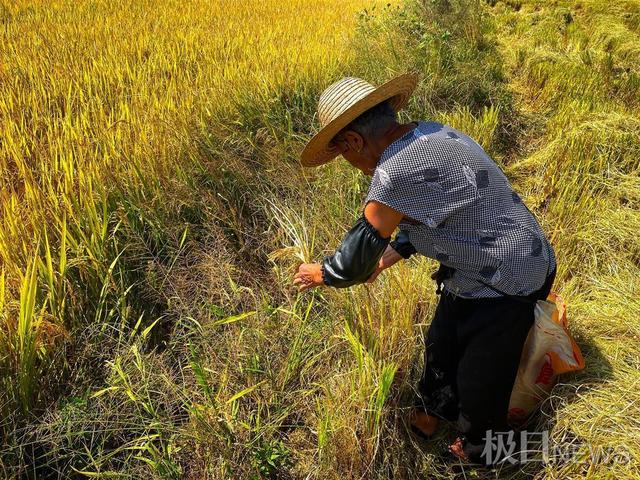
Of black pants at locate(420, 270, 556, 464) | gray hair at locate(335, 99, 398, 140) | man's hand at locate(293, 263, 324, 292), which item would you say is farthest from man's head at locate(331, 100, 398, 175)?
black pants at locate(420, 270, 556, 464)

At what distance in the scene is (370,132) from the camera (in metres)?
1.10

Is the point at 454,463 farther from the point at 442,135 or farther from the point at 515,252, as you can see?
the point at 442,135

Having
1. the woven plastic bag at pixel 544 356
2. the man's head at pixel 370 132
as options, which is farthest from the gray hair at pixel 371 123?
the woven plastic bag at pixel 544 356

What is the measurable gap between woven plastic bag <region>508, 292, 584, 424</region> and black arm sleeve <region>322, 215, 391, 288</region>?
0.52 meters

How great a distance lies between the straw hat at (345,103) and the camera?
1057 millimetres

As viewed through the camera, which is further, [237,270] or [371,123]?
[237,270]

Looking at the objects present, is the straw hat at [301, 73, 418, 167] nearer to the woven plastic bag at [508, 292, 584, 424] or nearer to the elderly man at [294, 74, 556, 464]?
the elderly man at [294, 74, 556, 464]

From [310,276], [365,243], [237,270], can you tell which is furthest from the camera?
[237,270]

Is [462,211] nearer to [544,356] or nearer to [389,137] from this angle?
[389,137]

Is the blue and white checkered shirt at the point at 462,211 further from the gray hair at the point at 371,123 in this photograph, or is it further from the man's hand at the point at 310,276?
the man's hand at the point at 310,276

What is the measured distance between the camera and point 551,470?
1.17 metres

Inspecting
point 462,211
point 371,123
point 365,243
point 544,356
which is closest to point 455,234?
point 462,211

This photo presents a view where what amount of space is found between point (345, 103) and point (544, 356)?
0.91 meters

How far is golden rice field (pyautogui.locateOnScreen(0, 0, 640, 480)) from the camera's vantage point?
1229 millimetres
